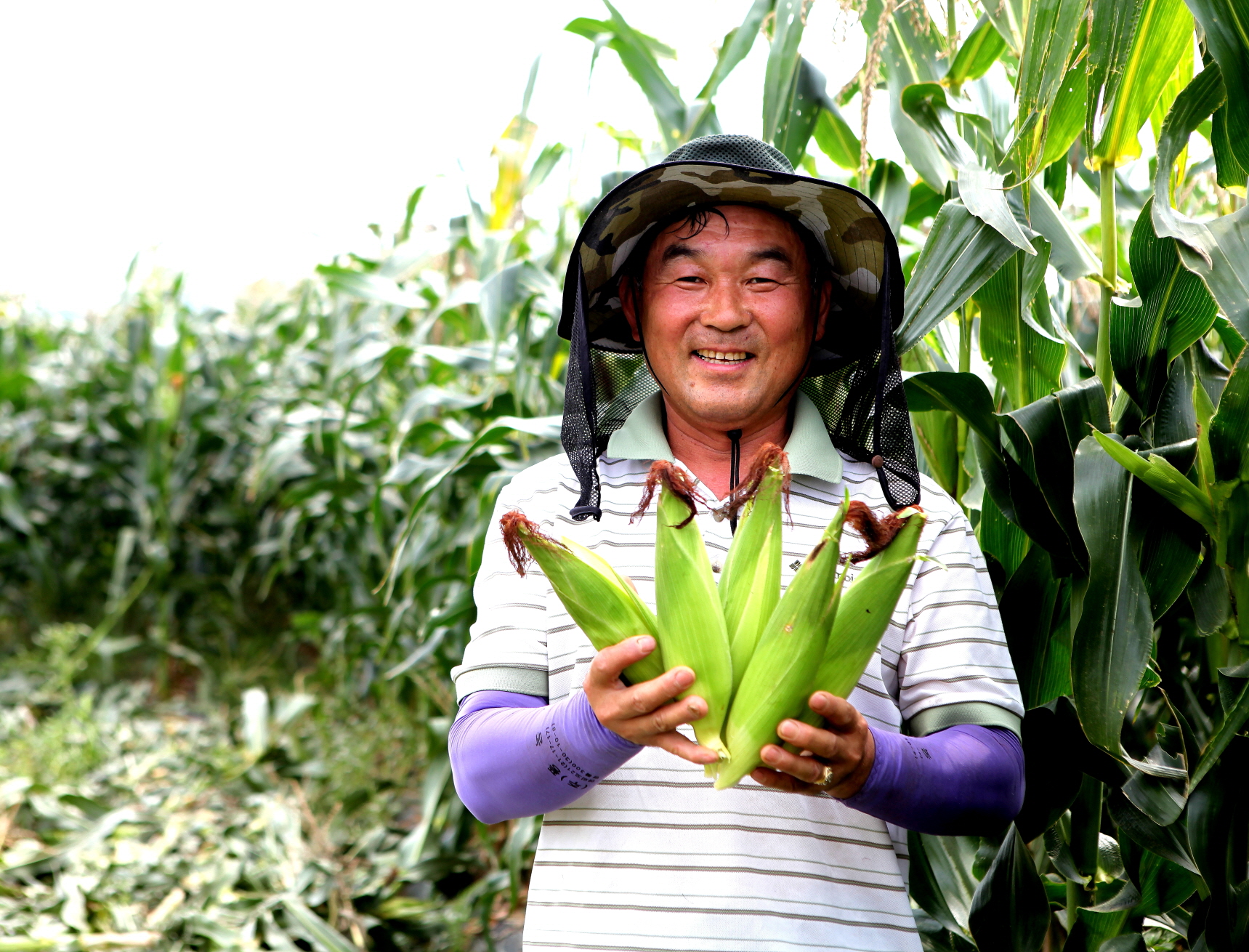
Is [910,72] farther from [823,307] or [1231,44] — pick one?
[1231,44]

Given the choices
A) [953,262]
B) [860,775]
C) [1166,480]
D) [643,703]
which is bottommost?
[860,775]

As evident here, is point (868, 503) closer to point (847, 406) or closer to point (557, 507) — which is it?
point (847, 406)

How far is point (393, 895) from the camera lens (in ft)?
9.20

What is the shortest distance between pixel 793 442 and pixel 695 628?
1.58ft

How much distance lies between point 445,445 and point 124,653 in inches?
115

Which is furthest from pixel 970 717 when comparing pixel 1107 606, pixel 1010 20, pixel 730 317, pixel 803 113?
pixel 803 113

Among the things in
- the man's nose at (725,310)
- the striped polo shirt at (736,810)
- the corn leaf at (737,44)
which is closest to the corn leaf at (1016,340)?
the striped polo shirt at (736,810)

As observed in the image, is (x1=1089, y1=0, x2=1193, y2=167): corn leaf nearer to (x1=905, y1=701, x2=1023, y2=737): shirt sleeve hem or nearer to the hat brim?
the hat brim

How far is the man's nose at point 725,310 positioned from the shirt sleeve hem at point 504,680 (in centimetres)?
46

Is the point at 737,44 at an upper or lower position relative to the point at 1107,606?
upper

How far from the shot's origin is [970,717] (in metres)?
1.12

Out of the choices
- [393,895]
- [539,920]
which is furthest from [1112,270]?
[393,895]

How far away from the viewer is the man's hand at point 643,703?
0.85 m

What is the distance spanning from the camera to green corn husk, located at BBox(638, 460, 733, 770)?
34.2 inches
